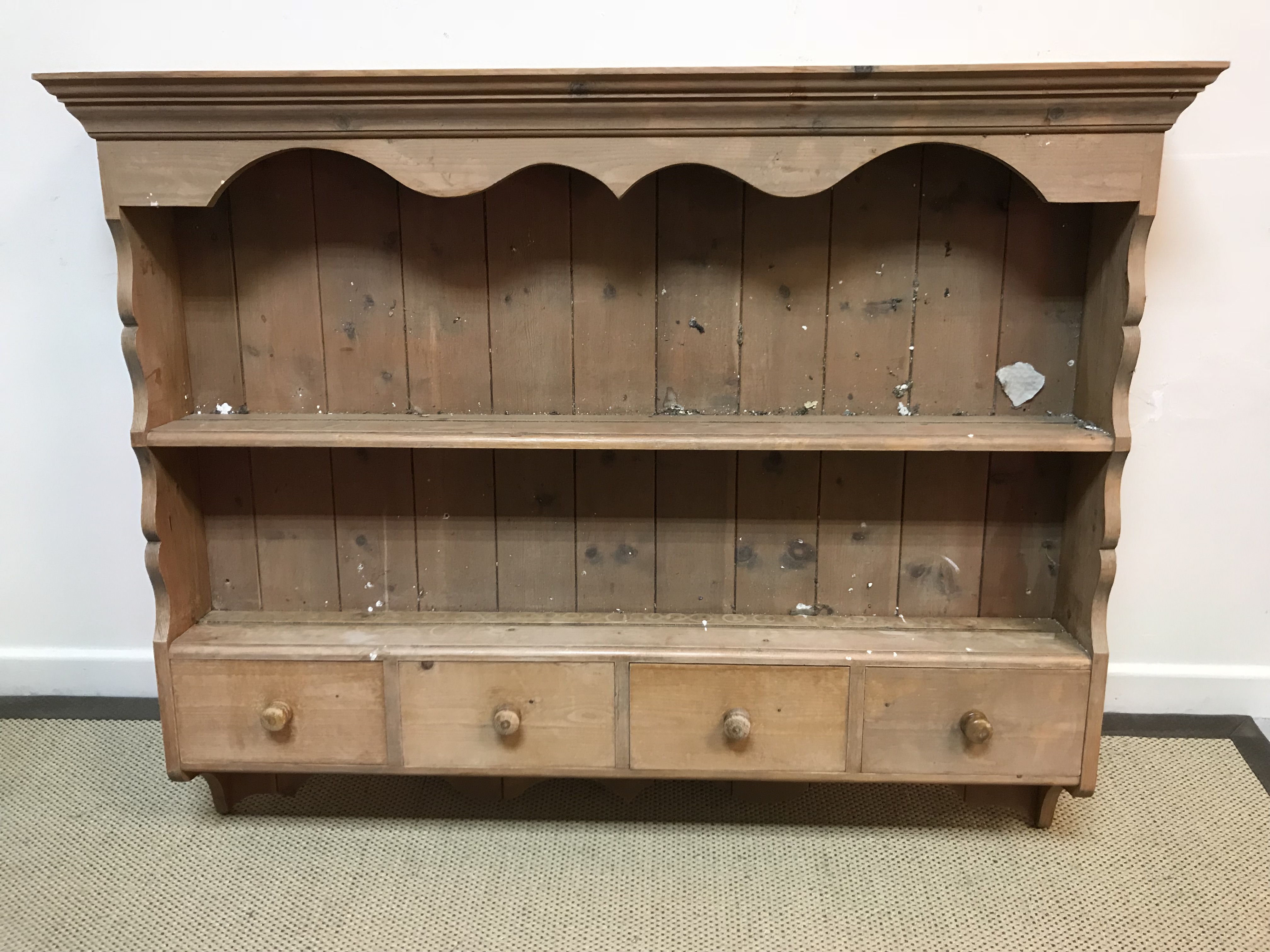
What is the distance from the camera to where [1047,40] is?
5.13ft

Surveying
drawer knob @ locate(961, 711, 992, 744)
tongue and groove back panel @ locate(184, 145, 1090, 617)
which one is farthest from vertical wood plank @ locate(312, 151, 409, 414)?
drawer knob @ locate(961, 711, 992, 744)

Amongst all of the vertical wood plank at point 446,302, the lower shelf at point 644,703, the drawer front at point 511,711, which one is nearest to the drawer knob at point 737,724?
the lower shelf at point 644,703

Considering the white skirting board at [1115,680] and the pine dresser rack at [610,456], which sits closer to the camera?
the pine dresser rack at [610,456]

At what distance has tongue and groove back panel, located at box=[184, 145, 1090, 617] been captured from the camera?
1.52m

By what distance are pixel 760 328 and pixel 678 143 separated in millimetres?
377

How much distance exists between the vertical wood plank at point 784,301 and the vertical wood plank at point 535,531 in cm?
38

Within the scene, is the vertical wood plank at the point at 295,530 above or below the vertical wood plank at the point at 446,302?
below

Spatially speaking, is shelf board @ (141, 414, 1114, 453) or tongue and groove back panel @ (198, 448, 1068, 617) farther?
tongue and groove back panel @ (198, 448, 1068, 617)

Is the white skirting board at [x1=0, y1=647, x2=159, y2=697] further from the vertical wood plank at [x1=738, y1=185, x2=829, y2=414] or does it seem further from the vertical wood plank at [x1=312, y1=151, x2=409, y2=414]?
the vertical wood plank at [x1=738, y1=185, x2=829, y2=414]

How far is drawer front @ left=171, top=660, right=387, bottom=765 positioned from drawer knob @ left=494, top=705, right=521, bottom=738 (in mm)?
214

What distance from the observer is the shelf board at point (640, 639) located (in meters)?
1.49

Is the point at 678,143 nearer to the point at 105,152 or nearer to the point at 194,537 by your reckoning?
the point at 105,152

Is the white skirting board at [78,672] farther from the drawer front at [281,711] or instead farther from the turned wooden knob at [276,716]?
the turned wooden knob at [276,716]

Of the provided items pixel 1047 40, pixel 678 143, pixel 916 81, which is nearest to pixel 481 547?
pixel 678 143
